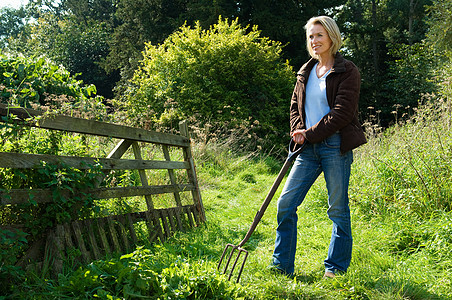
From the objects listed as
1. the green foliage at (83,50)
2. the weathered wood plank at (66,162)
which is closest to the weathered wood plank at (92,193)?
the weathered wood plank at (66,162)

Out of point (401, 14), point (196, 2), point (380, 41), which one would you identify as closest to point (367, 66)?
point (380, 41)

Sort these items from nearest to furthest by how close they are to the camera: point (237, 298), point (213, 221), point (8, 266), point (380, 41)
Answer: point (8, 266) < point (237, 298) < point (213, 221) < point (380, 41)

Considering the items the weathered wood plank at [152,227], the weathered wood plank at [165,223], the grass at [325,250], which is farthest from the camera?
the weathered wood plank at [165,223]

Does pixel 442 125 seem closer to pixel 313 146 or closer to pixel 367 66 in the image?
pixel 313 146

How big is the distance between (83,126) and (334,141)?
202 centimetres

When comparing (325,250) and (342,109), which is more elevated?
(342,109)

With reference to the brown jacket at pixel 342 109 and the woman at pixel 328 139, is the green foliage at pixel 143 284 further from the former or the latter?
the brown jacket at pixel 342 109

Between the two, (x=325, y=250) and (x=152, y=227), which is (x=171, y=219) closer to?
(x=152, y=227)

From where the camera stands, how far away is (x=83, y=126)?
3.33 m

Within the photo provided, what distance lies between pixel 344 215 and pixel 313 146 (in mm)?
585

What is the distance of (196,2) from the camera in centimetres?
2003

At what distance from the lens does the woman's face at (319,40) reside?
315cm

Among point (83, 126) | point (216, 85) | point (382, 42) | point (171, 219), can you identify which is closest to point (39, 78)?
point (83, 126)

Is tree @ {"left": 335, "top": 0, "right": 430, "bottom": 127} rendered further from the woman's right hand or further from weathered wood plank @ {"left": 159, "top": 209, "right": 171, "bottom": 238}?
the woman's right hand
